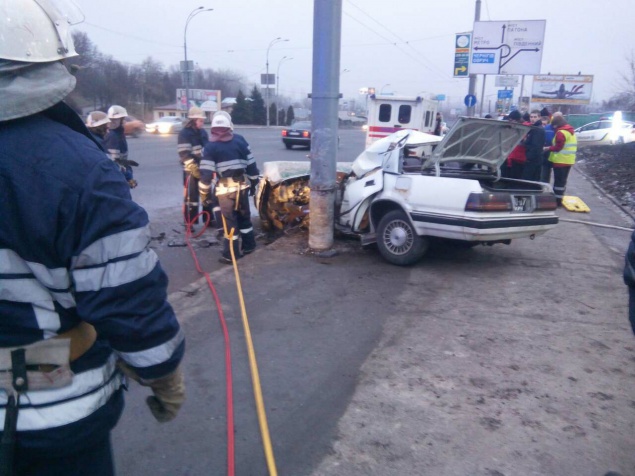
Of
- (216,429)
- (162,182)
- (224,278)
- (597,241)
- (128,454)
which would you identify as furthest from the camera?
(162,182)

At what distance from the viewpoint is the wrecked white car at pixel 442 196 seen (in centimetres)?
610

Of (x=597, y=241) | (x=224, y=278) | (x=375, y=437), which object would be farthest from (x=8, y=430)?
(x=597, y=241)

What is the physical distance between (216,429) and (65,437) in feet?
6.27

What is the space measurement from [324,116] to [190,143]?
9.80 ft

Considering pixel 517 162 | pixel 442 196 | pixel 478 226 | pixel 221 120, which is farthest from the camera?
pixel 517 162

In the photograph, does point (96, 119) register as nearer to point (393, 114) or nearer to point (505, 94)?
point (393, 114)

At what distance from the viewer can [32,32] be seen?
5.05 ft

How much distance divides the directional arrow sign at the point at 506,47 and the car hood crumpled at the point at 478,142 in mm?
18337

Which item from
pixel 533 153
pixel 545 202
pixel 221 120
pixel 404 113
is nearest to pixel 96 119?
pixel 221 120

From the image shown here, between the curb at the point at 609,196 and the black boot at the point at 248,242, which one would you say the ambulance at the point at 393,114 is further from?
the black boot at the point at 248,242

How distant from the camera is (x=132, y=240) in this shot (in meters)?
1.58

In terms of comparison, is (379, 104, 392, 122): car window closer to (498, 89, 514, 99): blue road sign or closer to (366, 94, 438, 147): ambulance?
(366, 94, 438, 147): ambulance

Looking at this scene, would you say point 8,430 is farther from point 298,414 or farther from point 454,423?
point 454,423

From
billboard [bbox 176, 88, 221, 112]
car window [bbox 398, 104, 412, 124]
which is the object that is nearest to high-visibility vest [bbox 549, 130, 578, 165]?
car window [bbox 398, 104, 412, 124]
